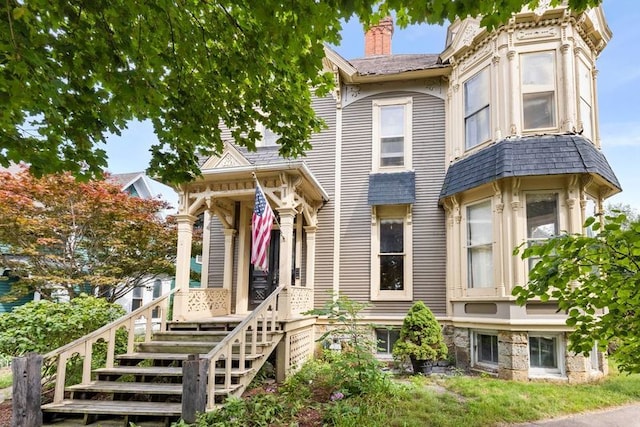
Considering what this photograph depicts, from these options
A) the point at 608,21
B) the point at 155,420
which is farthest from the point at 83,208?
the point at 608,21

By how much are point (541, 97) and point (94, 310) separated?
9774 millimetres

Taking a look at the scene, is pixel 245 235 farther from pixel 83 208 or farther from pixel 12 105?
pixel 12 105

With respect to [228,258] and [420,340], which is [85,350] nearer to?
[228,258]

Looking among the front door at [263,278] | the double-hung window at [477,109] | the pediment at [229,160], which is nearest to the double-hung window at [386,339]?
the front door at [263,278]

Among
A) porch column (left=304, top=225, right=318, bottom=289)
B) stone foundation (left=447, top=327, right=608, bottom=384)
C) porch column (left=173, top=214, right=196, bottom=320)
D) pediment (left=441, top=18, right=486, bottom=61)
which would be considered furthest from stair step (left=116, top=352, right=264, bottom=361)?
pediment (left=441, top=18, right=486, bottom=61)

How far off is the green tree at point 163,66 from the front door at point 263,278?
17.1ft

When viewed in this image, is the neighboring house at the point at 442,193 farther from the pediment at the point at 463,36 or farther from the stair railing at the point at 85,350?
the stair railing at the point at 85,350

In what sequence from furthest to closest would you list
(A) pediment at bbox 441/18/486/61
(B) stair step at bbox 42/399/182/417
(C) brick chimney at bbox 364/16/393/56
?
(C) brick chimney at bbox 364/16/393/56 < (A) pediment at bbox 441/18/486/61 < (B) stair step at bbox 42/399/182/417

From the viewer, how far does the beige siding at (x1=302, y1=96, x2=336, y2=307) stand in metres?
10.0

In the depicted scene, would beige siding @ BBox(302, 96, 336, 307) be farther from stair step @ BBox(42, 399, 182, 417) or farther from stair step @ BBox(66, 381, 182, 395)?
stair step @ BBox(42, 399, 182, 417)

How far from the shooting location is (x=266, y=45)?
13.3 feet

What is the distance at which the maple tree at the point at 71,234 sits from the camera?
10.8 m

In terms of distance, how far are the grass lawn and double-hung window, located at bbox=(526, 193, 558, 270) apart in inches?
94.2

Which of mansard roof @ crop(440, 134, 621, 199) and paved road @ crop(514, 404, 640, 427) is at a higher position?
mansard roof @ crop(440, 134, 621, 199)
